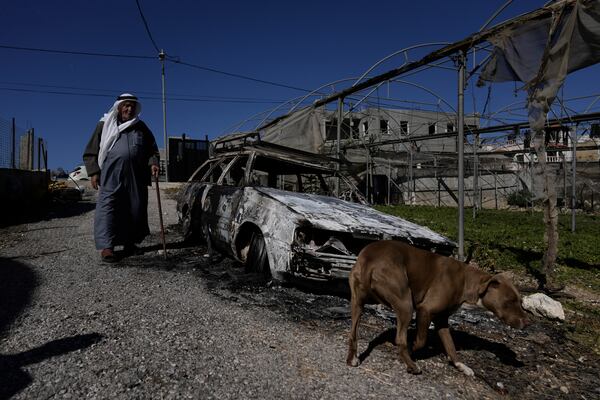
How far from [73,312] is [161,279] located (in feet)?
3.79

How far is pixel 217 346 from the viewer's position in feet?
9.00

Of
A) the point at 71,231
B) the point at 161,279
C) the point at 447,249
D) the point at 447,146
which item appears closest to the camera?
the point at 447,249

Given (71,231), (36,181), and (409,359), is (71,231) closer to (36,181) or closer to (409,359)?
(36,181)

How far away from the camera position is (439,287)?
265cm

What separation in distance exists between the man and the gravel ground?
0.70 metres

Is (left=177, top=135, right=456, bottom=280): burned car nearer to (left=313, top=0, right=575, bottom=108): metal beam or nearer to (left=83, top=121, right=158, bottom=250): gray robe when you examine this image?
(left=83, top=121, right=158, bottom=250): gray robe

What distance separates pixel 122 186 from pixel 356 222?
10.0 ft

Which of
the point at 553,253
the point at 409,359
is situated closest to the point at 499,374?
the point at 409,359

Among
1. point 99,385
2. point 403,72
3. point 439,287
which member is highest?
point 403,72

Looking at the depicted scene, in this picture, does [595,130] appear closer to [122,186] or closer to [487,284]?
[487,284]

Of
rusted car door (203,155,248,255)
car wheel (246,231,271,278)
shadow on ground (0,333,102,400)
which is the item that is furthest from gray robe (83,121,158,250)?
shadow on ground (0,333,102,400)

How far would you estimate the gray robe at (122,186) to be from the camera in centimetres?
504

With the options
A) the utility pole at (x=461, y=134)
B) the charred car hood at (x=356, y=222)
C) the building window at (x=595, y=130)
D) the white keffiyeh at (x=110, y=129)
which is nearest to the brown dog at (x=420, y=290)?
the charred car hood at (x=356, y=222)

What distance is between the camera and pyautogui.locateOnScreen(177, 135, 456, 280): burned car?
3.71 m
